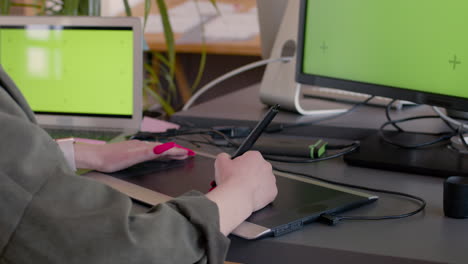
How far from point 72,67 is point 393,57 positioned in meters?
0.68

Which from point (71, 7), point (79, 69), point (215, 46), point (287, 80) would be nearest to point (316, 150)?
point (287, 80)

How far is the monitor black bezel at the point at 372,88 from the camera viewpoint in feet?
3.32

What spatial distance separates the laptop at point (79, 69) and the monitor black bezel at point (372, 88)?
34 cm

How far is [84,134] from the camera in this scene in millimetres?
1299

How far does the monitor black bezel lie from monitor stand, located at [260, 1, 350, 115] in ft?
0.51

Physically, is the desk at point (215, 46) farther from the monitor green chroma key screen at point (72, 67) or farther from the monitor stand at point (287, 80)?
the monitor green chroma key screen at point (72, 67)

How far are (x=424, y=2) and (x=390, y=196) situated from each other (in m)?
0.36

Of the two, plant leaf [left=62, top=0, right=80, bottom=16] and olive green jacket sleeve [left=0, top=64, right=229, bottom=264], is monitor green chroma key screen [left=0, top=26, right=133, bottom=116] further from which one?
olive green jacket sleeve [left=0, top=64, right=229, bottom=264]

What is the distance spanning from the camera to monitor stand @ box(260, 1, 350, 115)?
1.50m

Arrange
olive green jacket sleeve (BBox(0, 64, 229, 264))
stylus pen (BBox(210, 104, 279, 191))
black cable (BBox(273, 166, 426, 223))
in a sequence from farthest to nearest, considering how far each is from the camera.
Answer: stylus pen (BBox(210, 104, 279, 191)) < black cable (BBox(273, 166, 426, 223)) < olive green jacket sleeve (BBox(0, 64, 229, 264))

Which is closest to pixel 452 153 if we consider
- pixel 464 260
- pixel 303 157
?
pixel 303 157

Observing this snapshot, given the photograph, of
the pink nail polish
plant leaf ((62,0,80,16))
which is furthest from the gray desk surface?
plant leaf ((62,0,80,16))

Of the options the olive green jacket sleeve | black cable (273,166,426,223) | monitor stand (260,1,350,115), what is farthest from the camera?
monitor stand (260,1,350,115)

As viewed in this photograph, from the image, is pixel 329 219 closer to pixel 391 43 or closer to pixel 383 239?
pixel 383 239
